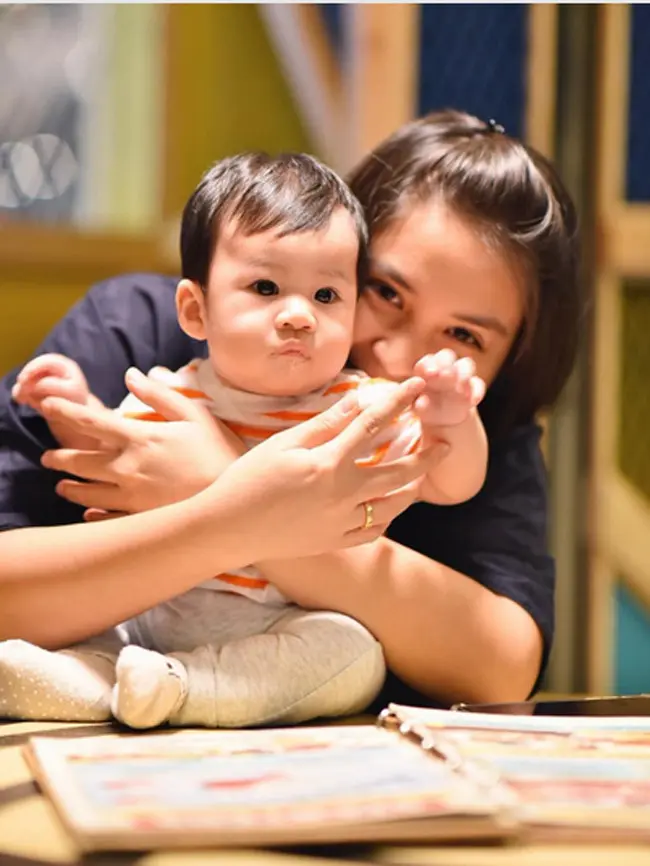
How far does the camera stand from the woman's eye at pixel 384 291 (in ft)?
4.19

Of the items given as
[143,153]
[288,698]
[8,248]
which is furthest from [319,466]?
[143,153]

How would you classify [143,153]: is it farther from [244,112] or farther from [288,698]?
[288,698]

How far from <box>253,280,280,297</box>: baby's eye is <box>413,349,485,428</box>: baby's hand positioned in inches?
5.8

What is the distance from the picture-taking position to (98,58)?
10.9 ft

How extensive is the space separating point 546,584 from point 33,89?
2488 mm

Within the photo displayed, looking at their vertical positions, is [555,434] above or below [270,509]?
below

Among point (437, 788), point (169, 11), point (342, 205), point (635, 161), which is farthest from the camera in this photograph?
point (169, 11)

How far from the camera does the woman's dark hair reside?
1.30 meters

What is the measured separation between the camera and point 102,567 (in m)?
1.10

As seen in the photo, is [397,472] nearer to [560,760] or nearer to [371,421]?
[371,421]

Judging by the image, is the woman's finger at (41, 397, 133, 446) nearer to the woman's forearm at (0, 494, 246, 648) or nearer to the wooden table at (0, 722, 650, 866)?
the woman's forearm at (0, 494, 246, 648)

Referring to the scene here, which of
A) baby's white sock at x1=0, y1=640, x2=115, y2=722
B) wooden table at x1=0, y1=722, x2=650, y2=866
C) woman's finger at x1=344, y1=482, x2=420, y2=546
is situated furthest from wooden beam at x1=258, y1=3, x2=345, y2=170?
wooden table at x1=0, y1=722, x2=650, y2=866

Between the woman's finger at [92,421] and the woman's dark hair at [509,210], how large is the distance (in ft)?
1.14

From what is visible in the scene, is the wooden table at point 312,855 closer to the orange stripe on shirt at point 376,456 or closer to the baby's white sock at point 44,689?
the baby's white sock at point 44,689
